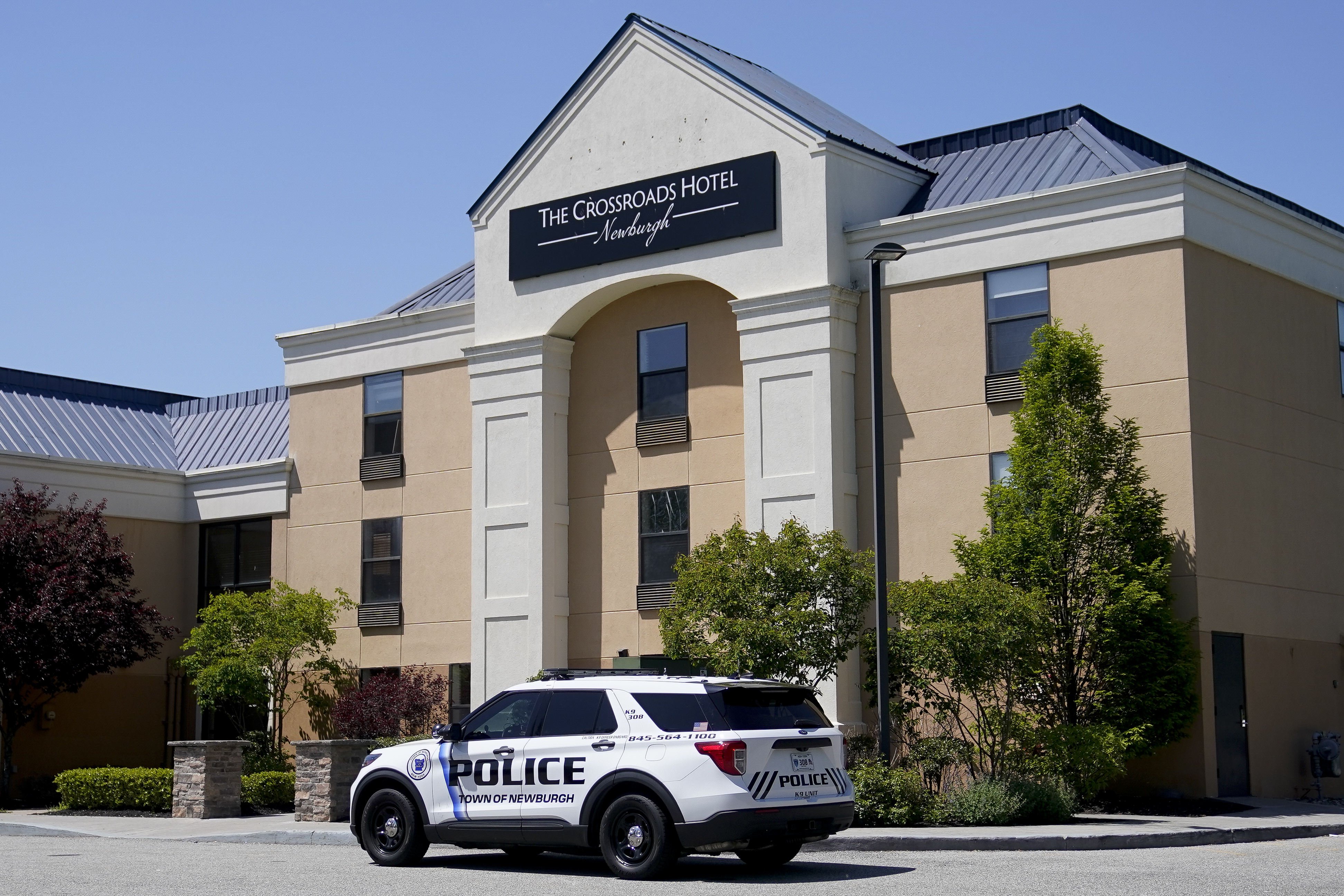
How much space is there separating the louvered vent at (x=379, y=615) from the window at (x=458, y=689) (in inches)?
66.8

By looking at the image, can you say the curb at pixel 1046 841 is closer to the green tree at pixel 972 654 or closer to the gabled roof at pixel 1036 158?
the green tree at pixel 972 654

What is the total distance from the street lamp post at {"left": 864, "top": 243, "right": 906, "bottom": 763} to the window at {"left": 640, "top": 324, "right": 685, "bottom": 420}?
6561 mm

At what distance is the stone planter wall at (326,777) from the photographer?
23078 mm

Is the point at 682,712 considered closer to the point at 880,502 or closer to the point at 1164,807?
the point at 880,502

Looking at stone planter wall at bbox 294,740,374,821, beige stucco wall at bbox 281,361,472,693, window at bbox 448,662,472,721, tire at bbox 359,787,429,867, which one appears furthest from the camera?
beige stucco wall at bbox 281,361,472,693

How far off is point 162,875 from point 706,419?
44.9 feet

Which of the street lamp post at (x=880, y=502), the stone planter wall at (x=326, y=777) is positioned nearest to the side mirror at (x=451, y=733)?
the street lamp post at (x=880, y=502)

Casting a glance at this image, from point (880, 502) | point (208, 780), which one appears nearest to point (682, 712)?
point (880, 502)

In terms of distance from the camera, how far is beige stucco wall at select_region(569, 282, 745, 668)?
27.1m

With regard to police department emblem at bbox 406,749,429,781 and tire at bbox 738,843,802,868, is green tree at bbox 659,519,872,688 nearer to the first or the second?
tire at bbox 738,843,802,868

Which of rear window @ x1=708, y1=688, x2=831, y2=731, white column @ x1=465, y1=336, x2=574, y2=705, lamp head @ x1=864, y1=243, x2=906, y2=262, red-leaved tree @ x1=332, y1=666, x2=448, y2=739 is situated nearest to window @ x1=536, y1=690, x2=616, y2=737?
rear window @ x1=708, y1=688, x2=831, y2=731

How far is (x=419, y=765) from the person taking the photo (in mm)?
16625

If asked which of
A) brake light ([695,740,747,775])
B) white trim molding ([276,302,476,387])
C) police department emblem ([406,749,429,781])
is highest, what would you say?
white trim molding ([276,302,476,387])

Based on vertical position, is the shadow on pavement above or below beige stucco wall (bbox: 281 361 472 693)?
below
